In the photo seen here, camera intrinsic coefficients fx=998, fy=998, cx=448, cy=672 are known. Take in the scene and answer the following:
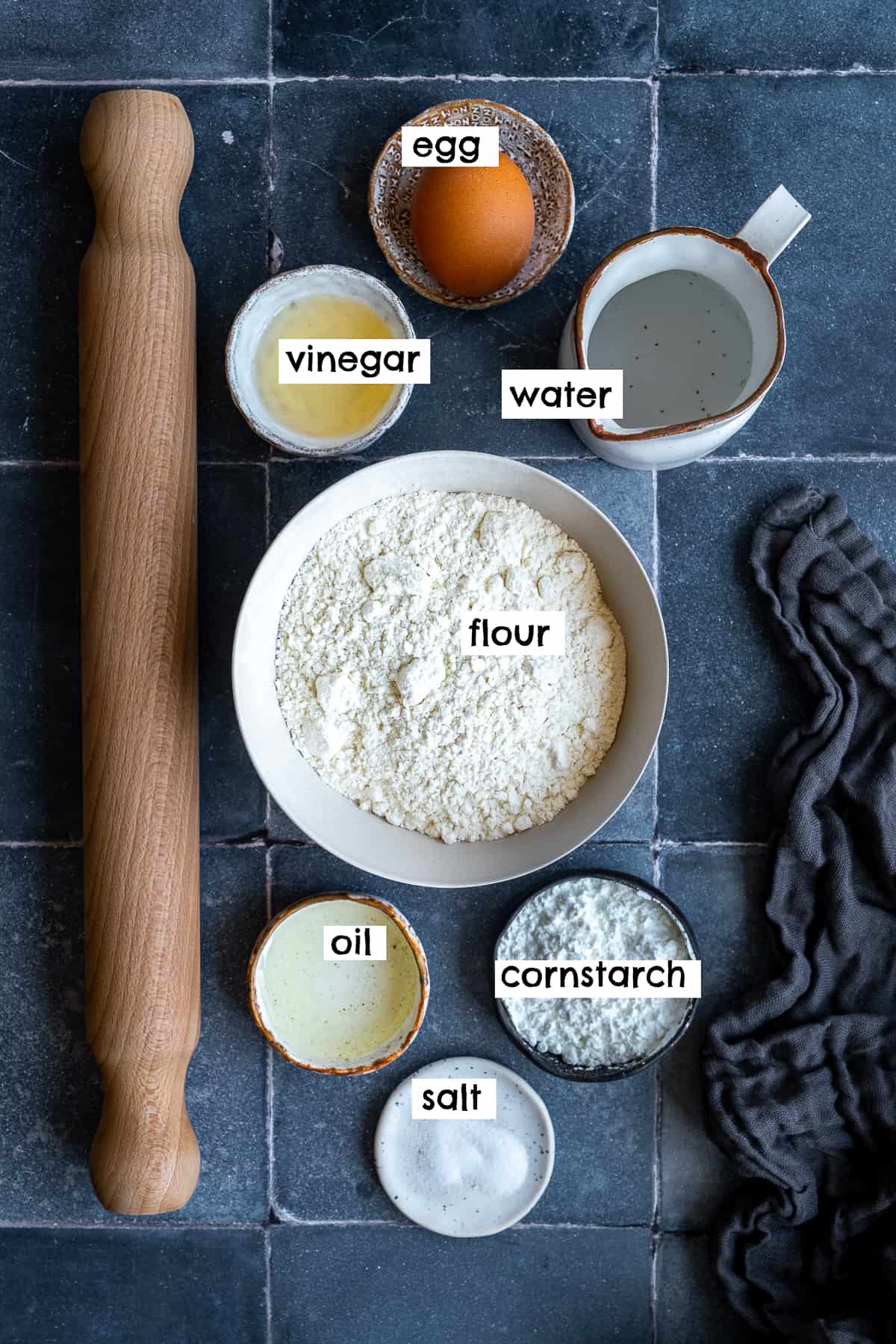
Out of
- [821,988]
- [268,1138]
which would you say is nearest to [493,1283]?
[268,1138]

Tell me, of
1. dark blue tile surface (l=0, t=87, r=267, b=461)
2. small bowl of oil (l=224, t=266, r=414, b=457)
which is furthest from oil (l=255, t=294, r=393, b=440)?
dark blue tile surface (l=0, t=87, r=267, b=461)

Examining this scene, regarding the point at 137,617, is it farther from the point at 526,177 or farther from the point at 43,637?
the point at 526,177

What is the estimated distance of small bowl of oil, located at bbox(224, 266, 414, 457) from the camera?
81cm

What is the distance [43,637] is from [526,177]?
0.58 m

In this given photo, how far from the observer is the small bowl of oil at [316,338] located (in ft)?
2.66

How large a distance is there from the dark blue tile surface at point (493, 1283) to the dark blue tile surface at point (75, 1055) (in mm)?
92

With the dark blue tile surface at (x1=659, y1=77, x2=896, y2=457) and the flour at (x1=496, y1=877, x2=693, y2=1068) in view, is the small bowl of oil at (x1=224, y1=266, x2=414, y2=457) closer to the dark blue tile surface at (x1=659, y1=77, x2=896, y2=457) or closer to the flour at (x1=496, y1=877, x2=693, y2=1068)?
the dark blue tile surface at (x1=659, y1=77, x2=896, y2=457)

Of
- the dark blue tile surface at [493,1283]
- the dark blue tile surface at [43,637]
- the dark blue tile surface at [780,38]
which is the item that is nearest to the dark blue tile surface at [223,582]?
the dark blue tile surface at [43,637]

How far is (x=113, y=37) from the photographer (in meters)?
0.89

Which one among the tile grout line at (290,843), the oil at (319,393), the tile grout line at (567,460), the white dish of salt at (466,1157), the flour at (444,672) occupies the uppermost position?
the oil at (319,393)

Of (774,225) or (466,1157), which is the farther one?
(466,1157)

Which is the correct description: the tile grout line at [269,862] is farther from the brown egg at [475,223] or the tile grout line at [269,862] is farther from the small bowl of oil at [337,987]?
the brown egg at [475,223]

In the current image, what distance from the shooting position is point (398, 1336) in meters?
0.90

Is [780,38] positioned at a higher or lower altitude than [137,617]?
higher
